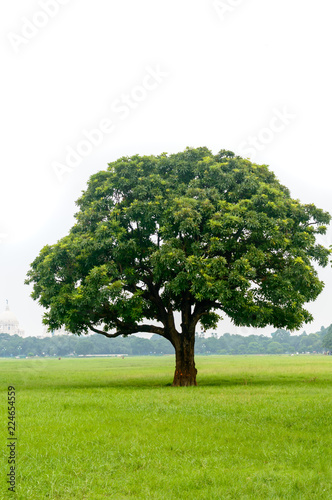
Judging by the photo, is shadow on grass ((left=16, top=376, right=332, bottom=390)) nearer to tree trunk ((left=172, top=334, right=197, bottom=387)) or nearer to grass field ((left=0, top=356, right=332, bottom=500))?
tree trunk ((left=172, top=334, right=197, bottom=387))

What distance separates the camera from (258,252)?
2536 centimetres

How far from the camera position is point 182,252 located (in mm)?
25156

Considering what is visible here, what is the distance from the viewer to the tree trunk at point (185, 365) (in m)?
28.5

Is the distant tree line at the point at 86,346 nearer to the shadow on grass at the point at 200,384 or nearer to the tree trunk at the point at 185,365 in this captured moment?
the shadow on grass at the point at 200,384

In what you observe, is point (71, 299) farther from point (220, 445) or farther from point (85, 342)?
point (85, 342)

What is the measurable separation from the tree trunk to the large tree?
0.06 m

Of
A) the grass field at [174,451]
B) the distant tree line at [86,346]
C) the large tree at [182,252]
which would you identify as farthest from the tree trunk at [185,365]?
the distant tree line at [86,346]

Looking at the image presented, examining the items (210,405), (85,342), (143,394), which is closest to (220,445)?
(210,405)

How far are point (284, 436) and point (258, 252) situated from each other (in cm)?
1367

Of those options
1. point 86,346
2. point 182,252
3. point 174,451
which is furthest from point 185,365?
point 86,346

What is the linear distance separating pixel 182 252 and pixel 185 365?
786 cm

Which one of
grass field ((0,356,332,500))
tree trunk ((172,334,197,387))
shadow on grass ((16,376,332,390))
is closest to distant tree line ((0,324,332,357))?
shadow on grass ((16,376,332,390))

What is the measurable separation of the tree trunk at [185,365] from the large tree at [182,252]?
6 cm

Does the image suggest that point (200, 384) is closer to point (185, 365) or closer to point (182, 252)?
point (185, 365)
